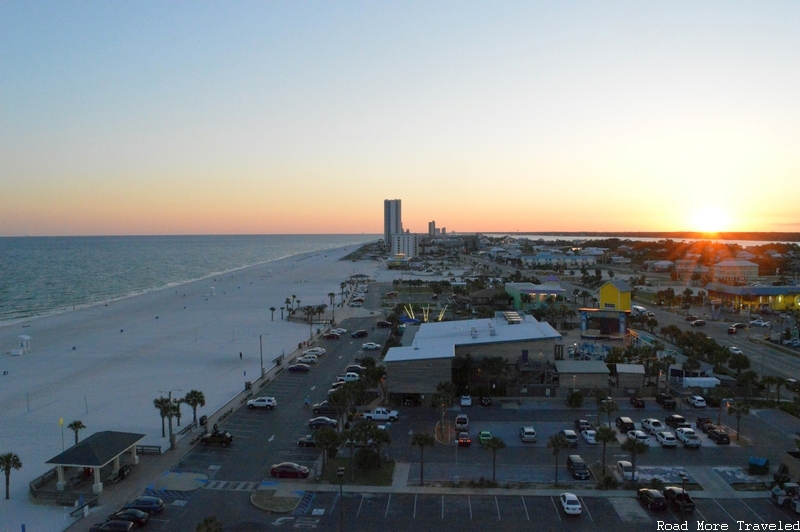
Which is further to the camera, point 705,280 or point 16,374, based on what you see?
point 705,280

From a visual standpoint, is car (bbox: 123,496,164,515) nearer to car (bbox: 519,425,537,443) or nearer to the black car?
car (bbox: 519,425,537,443)

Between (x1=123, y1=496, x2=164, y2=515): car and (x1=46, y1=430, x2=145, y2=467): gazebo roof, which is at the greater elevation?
(x1=46, y1=430, x2=145, y2=467): gazebo roof

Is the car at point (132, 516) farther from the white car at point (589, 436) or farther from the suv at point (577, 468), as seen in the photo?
the white car at point (589, 436)

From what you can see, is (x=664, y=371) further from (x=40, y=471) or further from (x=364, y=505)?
(x=40, y=471)

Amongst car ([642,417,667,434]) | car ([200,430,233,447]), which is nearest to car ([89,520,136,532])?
car ([200,430,233,447])

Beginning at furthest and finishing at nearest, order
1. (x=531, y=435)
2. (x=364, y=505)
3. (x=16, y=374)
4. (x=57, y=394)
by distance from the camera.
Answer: (x=16, y=374) < (x=57, y=394) < (x=531, y=435) < (x=364, y=505)

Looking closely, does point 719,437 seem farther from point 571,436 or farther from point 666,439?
point 571,436

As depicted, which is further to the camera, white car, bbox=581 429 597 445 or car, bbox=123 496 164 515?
white car, bbox=581 429 597 445

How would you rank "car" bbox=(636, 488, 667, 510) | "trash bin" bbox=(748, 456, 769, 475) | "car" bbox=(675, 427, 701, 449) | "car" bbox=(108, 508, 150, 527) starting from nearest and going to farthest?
"car" bbox=(108, 508, 150, 527) < "car" bbox=(636, 488, 667, 510) < "trash bin" bbox=(748, 456, 769, 475) < "car" bbox=(675, 427, 701, 449)

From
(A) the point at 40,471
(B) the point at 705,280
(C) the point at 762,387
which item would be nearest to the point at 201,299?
(A) the point at 40,471
